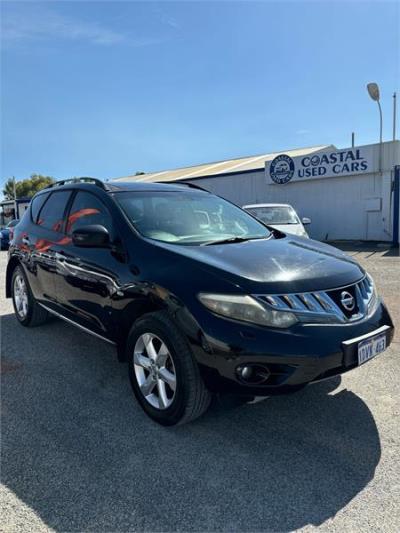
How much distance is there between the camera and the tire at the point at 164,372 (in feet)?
8.51

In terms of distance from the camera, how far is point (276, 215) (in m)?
10.5

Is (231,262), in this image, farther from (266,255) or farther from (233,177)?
(233,177)

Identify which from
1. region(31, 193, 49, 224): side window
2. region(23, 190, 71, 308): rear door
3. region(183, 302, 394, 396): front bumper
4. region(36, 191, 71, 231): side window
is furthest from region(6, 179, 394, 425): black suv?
region(31, 193, 49, 224): side window

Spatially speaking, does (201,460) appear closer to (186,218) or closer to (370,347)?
(370,347)

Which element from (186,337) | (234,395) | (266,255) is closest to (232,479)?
(234,395)

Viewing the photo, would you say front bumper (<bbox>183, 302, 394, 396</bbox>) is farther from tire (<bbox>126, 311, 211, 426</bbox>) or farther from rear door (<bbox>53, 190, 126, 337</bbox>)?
rear door (<bbox>53, 190, 126, 337</bbox>)

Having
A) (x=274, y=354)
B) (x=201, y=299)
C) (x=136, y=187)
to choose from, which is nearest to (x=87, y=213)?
(x=136, y=187)

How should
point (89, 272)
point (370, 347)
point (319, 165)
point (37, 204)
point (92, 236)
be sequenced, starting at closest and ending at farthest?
1. point (370, 347)
2. point (92, 236)
3. point (89, 272)
4. point (37, 204)
5. point (319, 165)

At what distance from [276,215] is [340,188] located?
6726mm

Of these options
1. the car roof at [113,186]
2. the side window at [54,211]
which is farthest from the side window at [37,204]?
the car roof at [113,186]

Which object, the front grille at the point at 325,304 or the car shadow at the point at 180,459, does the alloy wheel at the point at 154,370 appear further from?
the front grille at the point at 325,304

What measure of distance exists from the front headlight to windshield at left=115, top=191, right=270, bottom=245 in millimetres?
829

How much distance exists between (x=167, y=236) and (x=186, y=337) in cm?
99

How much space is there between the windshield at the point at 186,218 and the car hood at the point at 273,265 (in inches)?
11.5
